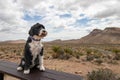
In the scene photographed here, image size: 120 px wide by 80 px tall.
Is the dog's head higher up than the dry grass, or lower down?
higher up

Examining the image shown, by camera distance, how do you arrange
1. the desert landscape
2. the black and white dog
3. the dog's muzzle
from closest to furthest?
the dog's muzzle
the black and white dog
the desert landscape

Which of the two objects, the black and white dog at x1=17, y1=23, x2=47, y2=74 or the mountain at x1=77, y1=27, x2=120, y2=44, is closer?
the black and white dog at x1=17, y1=23, x2=47, y2=74

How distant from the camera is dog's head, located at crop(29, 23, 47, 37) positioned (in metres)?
3.90

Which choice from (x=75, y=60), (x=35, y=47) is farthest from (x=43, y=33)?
(x=75, y=60)

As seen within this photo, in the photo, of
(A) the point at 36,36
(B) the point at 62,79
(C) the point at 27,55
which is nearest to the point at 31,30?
(A) the point at 36,36

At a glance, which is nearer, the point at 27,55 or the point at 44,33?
the point at 44,33

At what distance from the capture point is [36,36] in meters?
4.09

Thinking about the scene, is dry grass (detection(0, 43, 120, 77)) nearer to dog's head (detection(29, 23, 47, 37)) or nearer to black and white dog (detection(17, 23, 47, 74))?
black and white dog (detection(17, 23, 47, 74))

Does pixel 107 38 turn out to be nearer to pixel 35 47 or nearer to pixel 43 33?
pixel 35 47

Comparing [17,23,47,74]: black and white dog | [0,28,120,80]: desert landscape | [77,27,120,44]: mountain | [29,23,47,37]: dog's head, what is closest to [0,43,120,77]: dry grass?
[0,28,120,80]: desert landscape

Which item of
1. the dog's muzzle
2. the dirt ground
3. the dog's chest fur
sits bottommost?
the dirt ground

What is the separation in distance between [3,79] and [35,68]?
134cm

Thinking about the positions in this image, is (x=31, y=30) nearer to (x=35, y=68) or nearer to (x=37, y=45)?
(x=37, y=45)

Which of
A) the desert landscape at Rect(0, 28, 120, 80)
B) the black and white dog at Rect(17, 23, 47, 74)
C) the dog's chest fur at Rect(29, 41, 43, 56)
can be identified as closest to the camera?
the black and white dog at Rect(17, 23, 47, 74)
